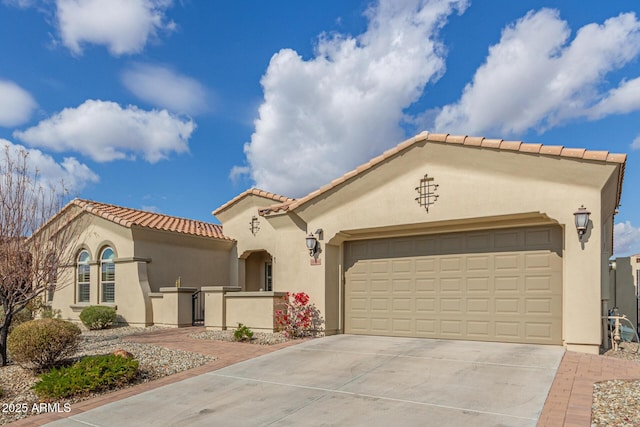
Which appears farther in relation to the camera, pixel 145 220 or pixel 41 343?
pixel 145 220

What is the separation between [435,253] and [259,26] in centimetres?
890

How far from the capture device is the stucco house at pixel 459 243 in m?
8.47

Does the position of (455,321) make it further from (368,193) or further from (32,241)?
(32,241)

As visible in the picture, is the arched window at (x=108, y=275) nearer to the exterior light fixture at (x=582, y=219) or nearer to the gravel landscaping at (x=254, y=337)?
the gravel landscaping at (x=254, y=337)

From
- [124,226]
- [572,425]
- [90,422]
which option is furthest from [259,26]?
[572,425]

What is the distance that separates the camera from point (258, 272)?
Result: 19.8 m

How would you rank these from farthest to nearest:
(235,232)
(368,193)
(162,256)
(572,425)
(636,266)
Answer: (235,232)
(162,256)
(636,266)
(368,193)
(572,425)

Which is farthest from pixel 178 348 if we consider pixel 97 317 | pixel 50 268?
pixel 97 317

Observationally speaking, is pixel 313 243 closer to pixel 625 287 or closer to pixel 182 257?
pixel 182 257

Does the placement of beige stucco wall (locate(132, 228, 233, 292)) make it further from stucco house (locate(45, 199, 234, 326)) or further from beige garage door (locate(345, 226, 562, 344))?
beige garage door (locate(345, 226, 562, 344))

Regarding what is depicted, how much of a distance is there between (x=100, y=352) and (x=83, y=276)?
8.72 m

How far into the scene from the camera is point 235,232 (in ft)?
62.4

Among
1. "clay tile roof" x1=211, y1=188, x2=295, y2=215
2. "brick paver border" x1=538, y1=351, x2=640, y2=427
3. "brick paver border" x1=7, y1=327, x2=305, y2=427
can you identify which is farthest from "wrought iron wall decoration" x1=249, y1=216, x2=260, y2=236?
"brick paver border" x1=538, y1=351, x2=640, y2=427

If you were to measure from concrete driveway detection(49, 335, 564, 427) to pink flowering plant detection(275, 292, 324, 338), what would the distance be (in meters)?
2.23
